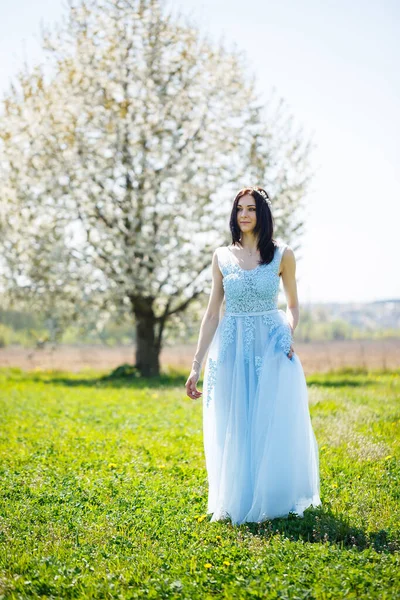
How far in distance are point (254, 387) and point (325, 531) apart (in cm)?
133

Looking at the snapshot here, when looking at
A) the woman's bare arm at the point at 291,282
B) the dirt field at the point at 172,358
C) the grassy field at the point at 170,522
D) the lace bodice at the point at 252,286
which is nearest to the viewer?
the grassy field at the point at 170,522

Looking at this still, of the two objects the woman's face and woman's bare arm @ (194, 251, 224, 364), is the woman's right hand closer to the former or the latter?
woman's bare arm @ (194, 251, 224, 364)

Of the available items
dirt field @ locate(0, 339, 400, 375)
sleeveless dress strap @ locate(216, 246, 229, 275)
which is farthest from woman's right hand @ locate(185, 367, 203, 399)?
dirt field @ locate(0, 339, 400, 375)

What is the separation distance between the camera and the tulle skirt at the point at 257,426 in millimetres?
5285

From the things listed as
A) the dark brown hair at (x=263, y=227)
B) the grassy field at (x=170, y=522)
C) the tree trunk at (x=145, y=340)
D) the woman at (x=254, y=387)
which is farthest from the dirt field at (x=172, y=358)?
the dark brown hair at (x=263, y=227)

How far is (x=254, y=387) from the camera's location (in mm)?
5523

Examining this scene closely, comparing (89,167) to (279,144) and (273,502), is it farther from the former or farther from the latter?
(273,502)

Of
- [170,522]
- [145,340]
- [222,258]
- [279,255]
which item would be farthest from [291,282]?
[145,340]

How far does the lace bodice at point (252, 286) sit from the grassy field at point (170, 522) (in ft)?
6.25

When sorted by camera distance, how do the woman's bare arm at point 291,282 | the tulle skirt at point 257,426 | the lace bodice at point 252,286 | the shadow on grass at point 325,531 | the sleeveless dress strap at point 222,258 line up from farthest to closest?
the sleeveless dress strap at point 222,258 → the woman's bare arm at point 291,282 → the lace bodice at point 252,286 → the tulle skirt at point 257,426 → the shadow on grass at point 325,531

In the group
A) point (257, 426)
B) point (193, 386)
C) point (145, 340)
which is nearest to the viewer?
point (257, 426)

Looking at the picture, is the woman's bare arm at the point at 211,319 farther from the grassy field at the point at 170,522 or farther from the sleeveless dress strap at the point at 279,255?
the grassy field at the point at 170,522

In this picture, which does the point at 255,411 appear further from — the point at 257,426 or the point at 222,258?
the point at 222,258

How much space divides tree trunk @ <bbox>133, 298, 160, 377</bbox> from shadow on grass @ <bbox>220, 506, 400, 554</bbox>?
13731mm
